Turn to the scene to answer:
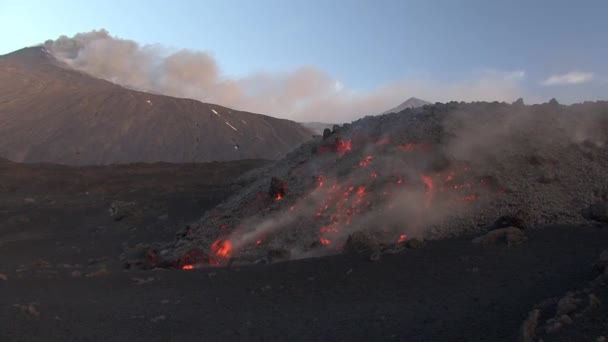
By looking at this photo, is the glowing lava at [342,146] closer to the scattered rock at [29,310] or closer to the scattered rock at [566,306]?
the scattered rock at [29,310]

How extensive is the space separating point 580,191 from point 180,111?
5492 cm

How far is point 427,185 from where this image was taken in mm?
11180

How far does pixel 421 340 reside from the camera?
546 cm

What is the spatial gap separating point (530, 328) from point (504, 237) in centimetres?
410

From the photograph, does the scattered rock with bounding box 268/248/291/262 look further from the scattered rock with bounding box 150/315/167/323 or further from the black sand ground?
the scattered rock with bounding box 150/315/167/323

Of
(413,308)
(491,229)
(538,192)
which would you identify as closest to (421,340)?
(413,308)

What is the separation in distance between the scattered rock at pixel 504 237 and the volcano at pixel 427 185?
49cm

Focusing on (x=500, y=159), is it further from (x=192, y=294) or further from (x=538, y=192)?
(x=192, y=294)

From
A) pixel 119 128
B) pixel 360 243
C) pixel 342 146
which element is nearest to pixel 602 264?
pixel 360 243

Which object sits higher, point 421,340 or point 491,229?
point 491,229

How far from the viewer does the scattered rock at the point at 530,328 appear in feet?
14.7

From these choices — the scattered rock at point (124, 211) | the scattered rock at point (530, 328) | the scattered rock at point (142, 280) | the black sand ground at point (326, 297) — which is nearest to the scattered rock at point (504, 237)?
the black sand ground at point (326, 297)

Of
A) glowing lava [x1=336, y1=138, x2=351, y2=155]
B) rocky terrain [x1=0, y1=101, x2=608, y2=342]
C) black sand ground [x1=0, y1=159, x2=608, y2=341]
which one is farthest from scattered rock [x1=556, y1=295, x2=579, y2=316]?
glowing lava [x1=336, y1=138, x2=351, y2=155]

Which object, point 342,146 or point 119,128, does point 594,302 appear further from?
point 119,128
